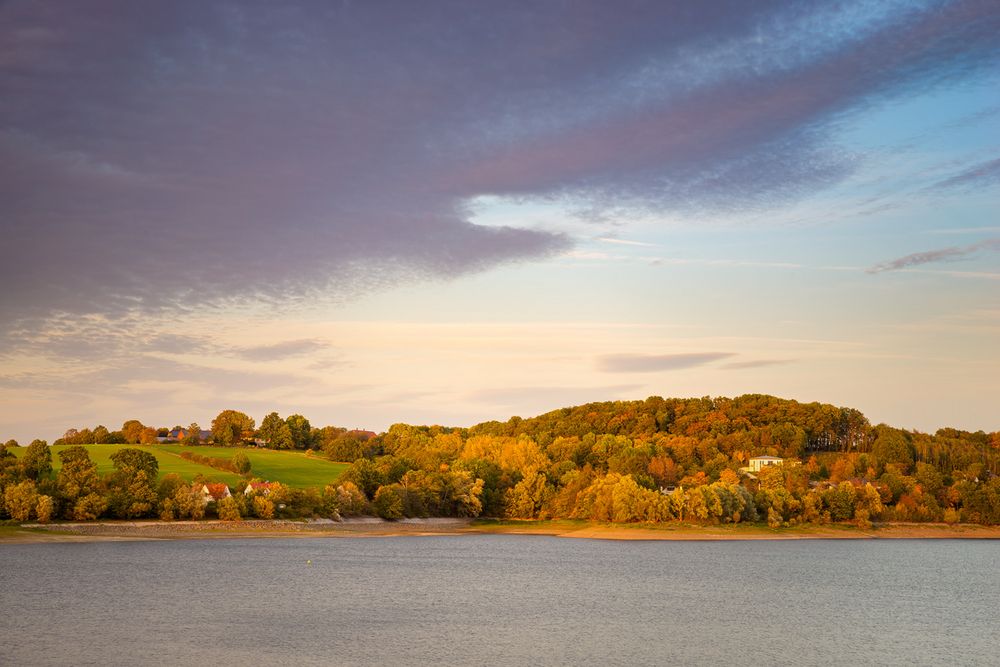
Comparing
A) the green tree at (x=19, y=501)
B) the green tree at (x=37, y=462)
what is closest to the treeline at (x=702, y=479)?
the green tree at (x=37, y=462)

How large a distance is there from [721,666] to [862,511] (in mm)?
114752

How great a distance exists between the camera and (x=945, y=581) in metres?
86.6

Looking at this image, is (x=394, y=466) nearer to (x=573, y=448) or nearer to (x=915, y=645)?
(x=573, y=448)

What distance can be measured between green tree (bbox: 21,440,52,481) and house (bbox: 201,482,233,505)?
1922 centimetres

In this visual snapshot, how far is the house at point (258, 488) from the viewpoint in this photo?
128812mm

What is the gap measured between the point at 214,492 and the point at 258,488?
6.29 m

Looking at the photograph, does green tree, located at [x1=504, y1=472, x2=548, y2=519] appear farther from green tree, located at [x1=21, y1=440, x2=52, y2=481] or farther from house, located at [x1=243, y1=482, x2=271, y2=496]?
green tree, located at [x1=21, y1=440, x2=52, y2=481]

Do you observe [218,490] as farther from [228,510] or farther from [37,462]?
[37,462]

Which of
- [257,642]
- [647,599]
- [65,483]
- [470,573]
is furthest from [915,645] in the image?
[65,483]

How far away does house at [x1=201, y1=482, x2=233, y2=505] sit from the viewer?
12344 cm

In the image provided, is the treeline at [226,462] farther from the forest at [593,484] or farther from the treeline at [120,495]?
the treeline at [120,495]

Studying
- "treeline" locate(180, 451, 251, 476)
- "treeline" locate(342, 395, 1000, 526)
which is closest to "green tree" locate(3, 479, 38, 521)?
"treeline" locate(180, 451, 251, 476)

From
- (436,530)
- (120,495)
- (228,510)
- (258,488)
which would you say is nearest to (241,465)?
(258,488)

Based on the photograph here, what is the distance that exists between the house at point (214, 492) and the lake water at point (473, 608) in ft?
55.5
